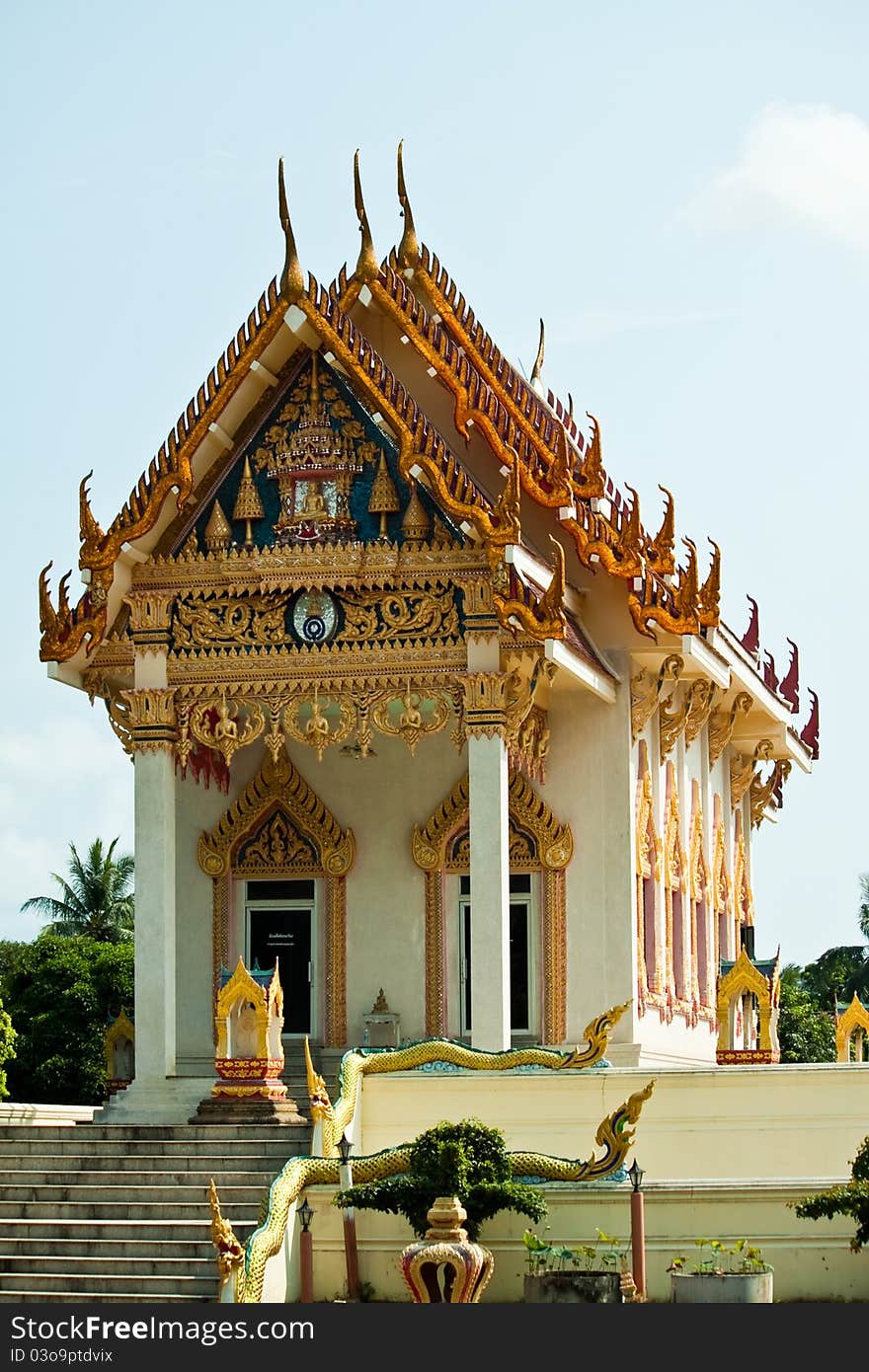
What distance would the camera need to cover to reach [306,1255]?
15172 mm

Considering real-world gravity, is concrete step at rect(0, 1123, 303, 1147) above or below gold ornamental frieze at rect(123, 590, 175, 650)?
below

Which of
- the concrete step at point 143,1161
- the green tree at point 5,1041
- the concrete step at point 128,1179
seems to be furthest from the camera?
the green tree at point 5,1041

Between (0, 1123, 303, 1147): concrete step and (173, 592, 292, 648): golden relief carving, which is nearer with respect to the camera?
(0, 1123, 303, 1147): concrete step

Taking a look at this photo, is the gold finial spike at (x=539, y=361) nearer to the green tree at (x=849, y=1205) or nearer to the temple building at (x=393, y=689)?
the temple building at (x=393, y=689)

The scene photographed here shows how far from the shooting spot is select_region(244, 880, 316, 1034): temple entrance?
66.9 feet

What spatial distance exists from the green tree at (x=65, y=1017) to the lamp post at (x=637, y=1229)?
66.9 ft

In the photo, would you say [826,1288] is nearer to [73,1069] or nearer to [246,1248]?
[246,1248]

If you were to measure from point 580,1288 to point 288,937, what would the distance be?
7.06 metres

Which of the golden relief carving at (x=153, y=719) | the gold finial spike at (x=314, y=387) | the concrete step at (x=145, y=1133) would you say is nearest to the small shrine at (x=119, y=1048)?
the golden relief carving at (x=153, y=719)

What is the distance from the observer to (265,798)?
20.5 m

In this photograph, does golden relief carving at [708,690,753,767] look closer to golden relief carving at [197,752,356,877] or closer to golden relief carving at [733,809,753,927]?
golden relief carving at [733,809,753,927]

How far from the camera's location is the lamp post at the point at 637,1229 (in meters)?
14.3

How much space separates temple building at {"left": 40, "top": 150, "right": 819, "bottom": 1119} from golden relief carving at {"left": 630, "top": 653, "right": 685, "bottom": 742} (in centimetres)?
2

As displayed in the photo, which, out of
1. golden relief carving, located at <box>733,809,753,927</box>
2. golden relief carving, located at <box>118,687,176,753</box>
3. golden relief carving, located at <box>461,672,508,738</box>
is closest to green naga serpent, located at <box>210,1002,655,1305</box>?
golden relief carving, located at <box>461,672,508,738</box>
